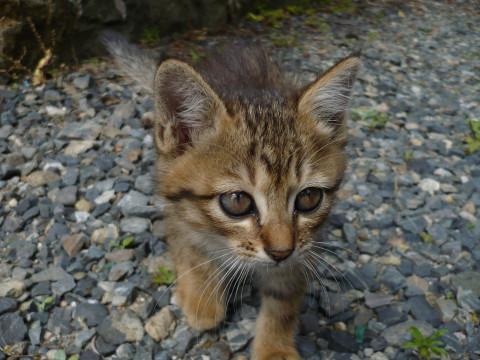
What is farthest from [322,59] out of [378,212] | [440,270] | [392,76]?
[440,270]

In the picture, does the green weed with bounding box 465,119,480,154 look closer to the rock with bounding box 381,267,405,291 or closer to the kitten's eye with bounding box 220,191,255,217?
the rock with bounding box 381,267,405,291

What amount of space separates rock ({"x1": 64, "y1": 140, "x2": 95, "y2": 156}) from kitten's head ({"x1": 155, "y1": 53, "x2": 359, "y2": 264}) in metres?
1.31

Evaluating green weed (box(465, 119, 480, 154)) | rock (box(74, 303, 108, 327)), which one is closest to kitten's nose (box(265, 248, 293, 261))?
rock (box(74, 303, 108, 327))

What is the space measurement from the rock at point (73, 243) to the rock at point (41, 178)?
0.51 meters

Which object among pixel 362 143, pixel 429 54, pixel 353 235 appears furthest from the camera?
pixel 429 54

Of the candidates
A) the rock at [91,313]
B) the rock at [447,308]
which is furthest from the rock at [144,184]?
the rock at [447,308]

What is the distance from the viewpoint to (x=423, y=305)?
2.38 m

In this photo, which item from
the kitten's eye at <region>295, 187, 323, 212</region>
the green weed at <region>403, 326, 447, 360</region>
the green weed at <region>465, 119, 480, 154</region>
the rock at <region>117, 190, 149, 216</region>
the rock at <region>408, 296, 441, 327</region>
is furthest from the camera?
the green weed at <region>465, 119, 480, 154</region>

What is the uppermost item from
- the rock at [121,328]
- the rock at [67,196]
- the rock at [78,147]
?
the rock at [78,147]

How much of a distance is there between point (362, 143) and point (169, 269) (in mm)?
1766

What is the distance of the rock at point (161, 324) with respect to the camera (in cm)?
221

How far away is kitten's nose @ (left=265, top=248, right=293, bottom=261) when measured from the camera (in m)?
1.70

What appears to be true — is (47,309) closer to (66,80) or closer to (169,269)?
(169,269)

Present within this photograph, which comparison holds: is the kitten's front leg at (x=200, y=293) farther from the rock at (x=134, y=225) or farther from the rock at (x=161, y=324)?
the rock at (x=134, y=225)
